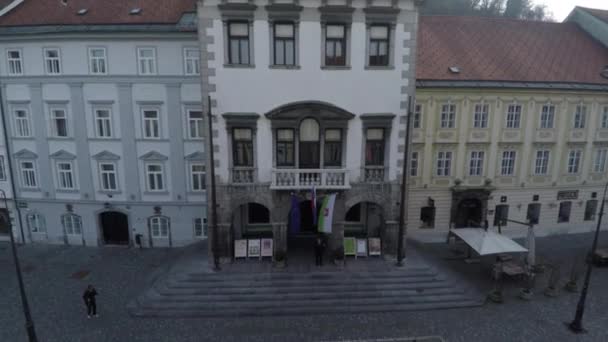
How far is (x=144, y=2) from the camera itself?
23594 mm

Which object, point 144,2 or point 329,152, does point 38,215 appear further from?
point 329,152

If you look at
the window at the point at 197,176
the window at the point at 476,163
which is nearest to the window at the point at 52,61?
the window at the point at 197,176

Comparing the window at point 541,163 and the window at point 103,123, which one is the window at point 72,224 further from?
the window at point 541,163

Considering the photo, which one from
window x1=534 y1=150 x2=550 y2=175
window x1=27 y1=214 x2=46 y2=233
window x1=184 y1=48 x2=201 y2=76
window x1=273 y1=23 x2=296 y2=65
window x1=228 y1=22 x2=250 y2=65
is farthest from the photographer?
window x1=534 y1=150 x2=550 y2=175

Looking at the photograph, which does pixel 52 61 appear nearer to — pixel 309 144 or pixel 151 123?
pixel 151 123

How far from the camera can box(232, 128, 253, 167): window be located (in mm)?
18984

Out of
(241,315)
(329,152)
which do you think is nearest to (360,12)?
(329,152)

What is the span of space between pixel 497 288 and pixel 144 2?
28.9 m

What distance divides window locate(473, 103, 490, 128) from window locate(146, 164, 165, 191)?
2261cm

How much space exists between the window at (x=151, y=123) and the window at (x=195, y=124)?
217 centimetres

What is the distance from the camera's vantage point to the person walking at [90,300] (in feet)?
53.0

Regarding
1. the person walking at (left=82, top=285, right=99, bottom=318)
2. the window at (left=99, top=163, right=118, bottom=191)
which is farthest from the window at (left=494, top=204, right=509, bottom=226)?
the window at (left=99, top=163, right=118, bottom=191)

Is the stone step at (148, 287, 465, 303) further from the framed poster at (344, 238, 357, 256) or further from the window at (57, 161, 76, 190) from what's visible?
the window at (57, 161, 76, 190)

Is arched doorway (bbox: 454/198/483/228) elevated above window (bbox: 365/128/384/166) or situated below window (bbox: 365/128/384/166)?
below
